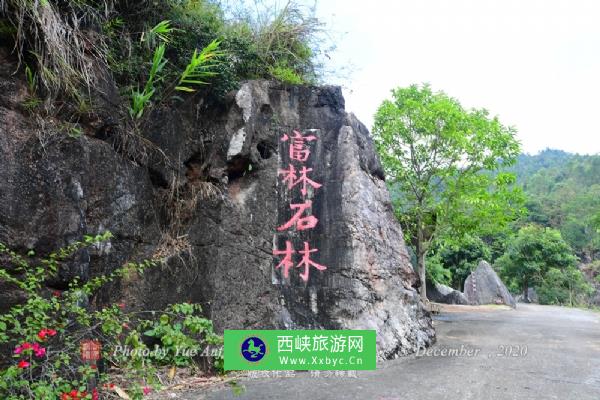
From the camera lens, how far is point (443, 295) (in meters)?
20.3

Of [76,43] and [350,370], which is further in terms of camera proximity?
[350,370]

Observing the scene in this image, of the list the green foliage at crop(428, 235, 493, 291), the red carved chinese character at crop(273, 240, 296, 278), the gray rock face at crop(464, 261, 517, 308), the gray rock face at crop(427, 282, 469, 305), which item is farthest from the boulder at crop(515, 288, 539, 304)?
the red carved chinese character at crop(273, 240, 296, 278)

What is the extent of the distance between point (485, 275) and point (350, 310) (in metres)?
17.3

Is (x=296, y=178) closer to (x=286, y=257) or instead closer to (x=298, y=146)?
(x=298, y=146)

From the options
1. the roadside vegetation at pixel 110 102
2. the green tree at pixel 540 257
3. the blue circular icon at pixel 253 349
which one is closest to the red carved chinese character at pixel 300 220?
the roadside vegetation at pixel 110 102

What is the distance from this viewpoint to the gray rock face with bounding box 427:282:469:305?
20.2 metres

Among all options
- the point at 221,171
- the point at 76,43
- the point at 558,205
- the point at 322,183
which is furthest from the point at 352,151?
the point at 558,205

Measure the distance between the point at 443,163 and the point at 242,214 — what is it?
7588mm

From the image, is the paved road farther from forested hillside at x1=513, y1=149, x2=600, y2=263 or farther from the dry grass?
forested hillside at x1=513, y1=149, x2=600, y2=263

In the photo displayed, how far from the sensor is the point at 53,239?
3.92 metres

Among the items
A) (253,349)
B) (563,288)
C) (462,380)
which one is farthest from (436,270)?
(253,349)

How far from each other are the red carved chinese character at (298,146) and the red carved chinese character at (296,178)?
17 centimetres

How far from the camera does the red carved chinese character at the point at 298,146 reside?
6520mm

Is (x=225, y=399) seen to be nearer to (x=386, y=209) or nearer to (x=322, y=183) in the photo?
(x=322, y=183)
